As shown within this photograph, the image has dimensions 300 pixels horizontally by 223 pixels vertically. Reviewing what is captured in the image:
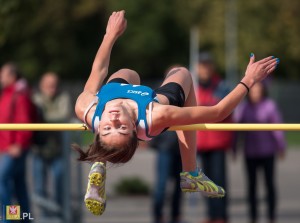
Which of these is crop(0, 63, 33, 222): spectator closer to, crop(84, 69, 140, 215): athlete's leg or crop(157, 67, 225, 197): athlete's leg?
crop(157, 67, 225, 197): athlete's leg

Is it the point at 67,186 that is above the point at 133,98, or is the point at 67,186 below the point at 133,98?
below

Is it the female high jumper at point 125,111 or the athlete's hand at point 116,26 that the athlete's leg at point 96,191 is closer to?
the female high jumper at point 125,111

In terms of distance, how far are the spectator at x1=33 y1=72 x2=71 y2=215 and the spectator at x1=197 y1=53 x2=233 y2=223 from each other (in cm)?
200

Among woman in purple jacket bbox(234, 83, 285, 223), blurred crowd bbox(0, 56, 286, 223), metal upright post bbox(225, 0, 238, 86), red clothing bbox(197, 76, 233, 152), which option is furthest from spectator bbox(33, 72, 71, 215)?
metal upright post bbox(225, 0, 238, 86)

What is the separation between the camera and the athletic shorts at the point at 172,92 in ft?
24.2

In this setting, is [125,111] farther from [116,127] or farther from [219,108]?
[219,108]

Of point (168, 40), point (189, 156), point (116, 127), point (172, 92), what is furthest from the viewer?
point (168, 40)

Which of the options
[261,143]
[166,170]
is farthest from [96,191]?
[261,143]

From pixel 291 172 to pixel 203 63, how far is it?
1040 cm

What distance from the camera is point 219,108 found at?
7.16 meters

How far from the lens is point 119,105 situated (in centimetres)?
689

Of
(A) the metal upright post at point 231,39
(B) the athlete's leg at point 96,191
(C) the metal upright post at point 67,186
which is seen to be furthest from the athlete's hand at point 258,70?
(A) the metal upright post at point 231,39

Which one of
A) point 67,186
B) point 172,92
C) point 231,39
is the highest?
point 231,39

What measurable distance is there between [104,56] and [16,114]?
403cm
